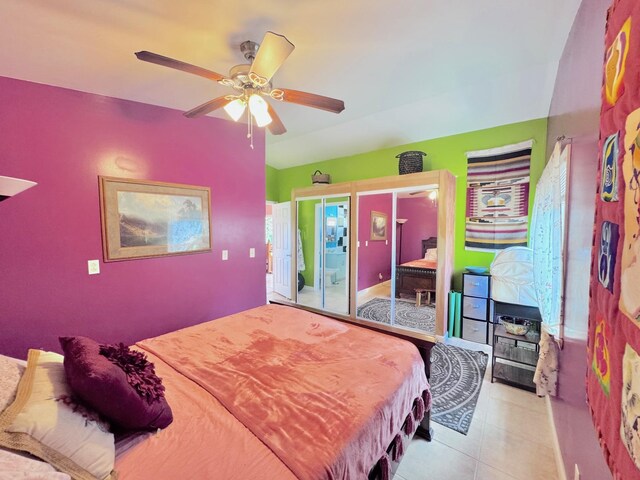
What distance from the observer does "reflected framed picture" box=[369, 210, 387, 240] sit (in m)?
3.98

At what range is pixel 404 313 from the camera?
3.84 meters

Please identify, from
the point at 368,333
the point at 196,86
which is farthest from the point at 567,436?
the point at 196,86

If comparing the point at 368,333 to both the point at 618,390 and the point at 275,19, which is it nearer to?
the point at 618,390

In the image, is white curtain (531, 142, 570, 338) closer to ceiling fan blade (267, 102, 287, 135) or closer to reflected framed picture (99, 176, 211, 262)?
ceiling fan blade (267, 102, 287, 135)

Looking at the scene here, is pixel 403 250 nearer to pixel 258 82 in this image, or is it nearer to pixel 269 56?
pixel 258 82

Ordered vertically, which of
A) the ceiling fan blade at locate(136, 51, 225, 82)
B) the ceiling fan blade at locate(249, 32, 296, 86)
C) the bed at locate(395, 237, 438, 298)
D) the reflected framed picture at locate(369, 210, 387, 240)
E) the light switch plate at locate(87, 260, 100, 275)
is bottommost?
the bed at locate(395, 237, 438, 298)

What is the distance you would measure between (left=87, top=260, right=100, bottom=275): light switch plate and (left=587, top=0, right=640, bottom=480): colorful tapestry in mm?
3045

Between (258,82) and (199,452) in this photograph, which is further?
(258,82)

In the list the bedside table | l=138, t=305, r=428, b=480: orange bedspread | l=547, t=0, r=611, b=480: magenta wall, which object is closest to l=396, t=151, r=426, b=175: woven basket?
the bedside table

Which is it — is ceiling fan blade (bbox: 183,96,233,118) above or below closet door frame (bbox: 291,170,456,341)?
above

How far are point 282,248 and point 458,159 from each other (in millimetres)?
3480

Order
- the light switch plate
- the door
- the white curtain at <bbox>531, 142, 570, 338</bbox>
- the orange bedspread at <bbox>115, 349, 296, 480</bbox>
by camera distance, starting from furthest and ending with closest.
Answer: the door → the light switch plate → the white curtain at <bbox>531, 142, 570, 338</bbox> → the orange bedspread at <bbox>115, 349, 296, 480</bbox>

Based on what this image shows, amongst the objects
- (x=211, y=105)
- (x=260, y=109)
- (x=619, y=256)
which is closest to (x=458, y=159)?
(x=260, y=109)

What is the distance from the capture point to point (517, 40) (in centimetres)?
189
